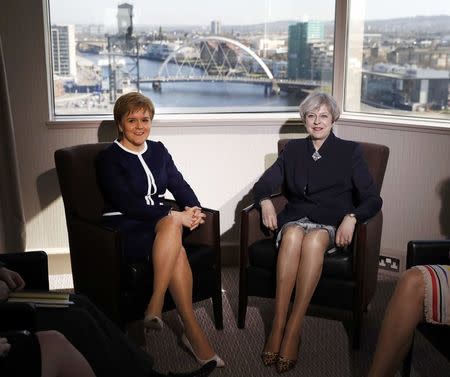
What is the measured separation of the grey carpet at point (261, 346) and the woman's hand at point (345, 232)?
0.49 meters

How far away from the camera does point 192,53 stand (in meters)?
3.94

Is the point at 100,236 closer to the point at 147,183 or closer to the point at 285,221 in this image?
the point at 147,183

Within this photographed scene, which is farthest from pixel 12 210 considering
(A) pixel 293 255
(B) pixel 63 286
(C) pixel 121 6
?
(A) pixel 293 255

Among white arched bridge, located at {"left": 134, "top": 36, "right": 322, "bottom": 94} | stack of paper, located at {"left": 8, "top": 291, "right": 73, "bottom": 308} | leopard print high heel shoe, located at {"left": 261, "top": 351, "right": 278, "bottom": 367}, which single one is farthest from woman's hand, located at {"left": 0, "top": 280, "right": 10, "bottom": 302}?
white arched bridge, located at {"left": 134, "top": 36, "right": 322, "bottom": 94}

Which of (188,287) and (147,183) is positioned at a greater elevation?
(147,183)

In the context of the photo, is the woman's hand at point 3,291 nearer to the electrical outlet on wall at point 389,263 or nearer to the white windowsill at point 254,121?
the white windowsill at point 254,121

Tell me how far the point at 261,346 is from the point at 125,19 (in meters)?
2.14

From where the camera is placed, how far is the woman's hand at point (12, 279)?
209 centimetres

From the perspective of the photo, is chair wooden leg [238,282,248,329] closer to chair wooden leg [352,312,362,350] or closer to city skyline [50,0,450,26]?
chair wooden leg [352,312,362,350]

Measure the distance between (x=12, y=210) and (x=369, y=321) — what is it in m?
2.01

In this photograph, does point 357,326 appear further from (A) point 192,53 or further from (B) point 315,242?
(A) point 192,53

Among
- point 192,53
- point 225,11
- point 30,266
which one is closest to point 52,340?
point 30,266

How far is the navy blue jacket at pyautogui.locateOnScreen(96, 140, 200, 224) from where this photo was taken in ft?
9.48

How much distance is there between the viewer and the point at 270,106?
4023 millimetres
